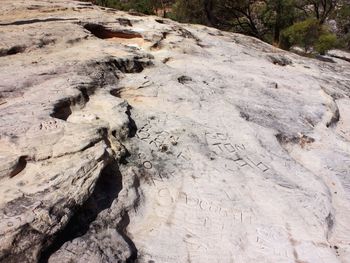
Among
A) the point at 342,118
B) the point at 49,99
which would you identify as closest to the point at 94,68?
the point at 49,99

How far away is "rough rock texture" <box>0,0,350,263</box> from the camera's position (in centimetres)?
356

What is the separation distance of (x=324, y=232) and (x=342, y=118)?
11.8 ft

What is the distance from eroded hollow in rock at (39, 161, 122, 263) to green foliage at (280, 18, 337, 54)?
1499 centimetres

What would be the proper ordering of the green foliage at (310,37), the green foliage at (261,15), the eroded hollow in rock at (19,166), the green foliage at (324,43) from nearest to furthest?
1. the eroded hollow in rock at (19,166)
2. the green foliage at (324,43)
3. the green foliage at (310,37)
4. the green foliage at (261,15)

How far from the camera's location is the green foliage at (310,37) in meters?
17.2

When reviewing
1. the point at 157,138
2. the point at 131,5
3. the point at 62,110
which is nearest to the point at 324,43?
the point at 131,5

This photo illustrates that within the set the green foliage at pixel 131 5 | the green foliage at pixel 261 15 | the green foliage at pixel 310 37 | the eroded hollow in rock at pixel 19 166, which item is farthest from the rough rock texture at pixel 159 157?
the green foliage at pixel 261 15

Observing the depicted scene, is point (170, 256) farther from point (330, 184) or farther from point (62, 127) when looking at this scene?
point (330, 184)

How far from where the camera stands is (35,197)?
3.40 m

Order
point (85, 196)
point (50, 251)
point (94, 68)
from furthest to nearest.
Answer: point (94, 68)
point (85, 196)
point (50, 251)

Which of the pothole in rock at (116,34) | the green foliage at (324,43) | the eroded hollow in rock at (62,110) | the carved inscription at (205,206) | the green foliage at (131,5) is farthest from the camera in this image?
the green foliage at (131,5)

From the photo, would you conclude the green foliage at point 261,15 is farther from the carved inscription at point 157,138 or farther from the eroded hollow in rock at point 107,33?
the carved inscription at point 157,138

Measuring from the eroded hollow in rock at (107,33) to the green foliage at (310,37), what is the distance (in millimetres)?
10981

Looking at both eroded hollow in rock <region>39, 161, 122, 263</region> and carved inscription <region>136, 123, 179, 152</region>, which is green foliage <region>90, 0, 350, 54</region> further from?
eroded hollow in rock <region>39, 161, 122, 263</region>
